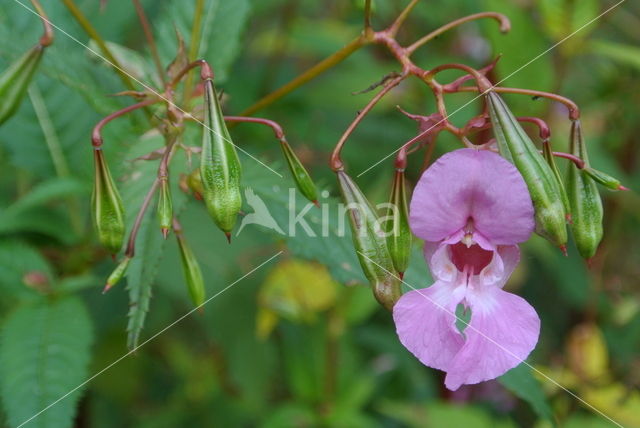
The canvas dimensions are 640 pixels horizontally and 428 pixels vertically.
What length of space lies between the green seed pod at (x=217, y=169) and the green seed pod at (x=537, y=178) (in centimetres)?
24

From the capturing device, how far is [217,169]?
667 mm

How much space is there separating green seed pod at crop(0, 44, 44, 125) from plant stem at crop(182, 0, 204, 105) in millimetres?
229

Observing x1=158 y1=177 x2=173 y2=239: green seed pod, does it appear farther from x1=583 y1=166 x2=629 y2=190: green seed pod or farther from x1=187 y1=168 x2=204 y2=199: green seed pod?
x1=583 y1=166 x2=629 y2=190: green seed pod

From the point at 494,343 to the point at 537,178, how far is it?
15cm

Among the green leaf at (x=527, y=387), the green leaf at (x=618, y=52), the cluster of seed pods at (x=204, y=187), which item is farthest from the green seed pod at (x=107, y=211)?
the green leaf at (x=618, y=52)

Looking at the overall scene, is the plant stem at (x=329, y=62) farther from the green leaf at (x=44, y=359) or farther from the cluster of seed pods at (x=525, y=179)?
the green leaf at (x=44, y=359)

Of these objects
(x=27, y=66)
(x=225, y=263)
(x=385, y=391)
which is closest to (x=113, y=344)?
(x=225, y=263)

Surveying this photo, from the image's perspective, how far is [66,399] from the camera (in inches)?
33.4

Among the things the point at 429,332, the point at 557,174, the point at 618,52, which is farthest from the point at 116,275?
the point at 618,52

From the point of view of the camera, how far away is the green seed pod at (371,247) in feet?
2.28

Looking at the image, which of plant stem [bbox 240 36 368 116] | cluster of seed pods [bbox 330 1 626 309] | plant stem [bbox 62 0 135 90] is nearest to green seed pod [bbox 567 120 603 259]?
cluster of seed pods [bbox 330 1 626 309]

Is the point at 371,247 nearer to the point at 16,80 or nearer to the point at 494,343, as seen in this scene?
the point at 494,343

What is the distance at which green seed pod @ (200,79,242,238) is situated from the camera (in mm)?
661

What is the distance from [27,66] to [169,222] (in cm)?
23
